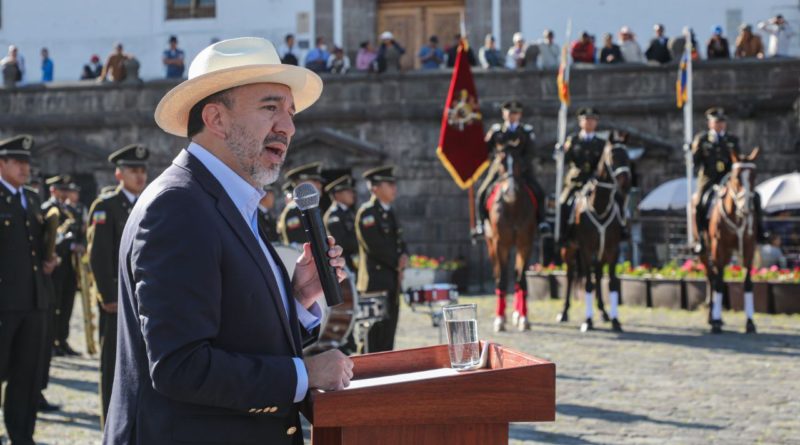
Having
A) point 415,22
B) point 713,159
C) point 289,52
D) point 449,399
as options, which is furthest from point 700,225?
point 415,22

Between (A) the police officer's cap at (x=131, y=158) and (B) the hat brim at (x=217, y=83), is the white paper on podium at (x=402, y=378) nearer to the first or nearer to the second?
(B) the hat brim at (x=217, y=83)

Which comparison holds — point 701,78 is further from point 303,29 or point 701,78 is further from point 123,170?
point 123,170

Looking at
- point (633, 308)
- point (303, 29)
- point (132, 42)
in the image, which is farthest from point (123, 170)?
point (132, 42)

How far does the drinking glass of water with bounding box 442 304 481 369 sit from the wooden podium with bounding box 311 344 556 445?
0.29 m

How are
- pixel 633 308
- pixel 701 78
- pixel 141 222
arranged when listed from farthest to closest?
1. pixel 701 78
2. pixel 633 308
3. pixel 141 222

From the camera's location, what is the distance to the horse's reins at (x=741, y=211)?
Answer: 14703 mm

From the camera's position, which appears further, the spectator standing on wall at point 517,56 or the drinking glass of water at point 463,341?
the spectator standing on wall at point 517,56

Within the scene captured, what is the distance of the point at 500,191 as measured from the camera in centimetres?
1573

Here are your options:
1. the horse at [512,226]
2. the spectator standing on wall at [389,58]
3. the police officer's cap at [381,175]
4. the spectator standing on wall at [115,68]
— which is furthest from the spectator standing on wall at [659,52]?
the police officer's cap at [381,175]

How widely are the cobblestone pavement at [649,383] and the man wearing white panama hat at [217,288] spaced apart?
16.5ft

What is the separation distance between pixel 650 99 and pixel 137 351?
22.8m

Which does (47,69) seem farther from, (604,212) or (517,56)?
(604,212)

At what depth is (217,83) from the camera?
12.0ft

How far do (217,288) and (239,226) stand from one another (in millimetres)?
254
